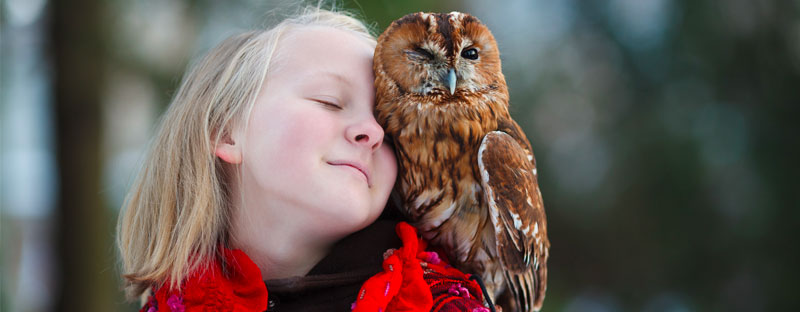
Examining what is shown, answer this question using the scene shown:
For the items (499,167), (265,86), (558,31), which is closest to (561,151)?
(558,31)

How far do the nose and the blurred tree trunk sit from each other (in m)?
2.00

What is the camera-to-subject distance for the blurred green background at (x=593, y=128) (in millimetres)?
2326

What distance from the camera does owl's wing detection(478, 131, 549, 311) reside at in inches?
36.8

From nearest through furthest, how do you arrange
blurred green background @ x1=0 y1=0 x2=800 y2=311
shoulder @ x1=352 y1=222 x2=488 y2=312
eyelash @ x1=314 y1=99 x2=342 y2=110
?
shoulder @ x1=352 y1=222 x2=488 y2=312, eyelash @ x1=314 y1=99 x2=342 y2=110, blurred green background @ x1=0 y1=0 x2=800 y2=311

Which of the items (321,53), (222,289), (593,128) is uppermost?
(593,128)

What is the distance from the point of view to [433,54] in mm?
941

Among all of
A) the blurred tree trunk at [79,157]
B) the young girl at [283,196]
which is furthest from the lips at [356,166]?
the blurred tree trunk at [79,157]

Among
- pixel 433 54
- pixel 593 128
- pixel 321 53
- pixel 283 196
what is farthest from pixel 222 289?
pixel 593 128

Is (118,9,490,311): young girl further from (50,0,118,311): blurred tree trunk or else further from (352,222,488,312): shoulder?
(50,0,118,311): blurred tree trunk

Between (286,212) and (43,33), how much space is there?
2353mm

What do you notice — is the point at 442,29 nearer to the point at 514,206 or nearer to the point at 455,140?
the point at 455,140

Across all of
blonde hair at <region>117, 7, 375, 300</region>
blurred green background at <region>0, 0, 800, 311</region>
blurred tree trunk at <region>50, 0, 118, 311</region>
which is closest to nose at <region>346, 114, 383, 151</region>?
blonde hair at <region>117, 7, 375, 300</region>

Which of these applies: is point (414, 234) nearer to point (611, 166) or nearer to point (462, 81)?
point (462, 81)

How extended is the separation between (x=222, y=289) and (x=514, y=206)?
548 mm
